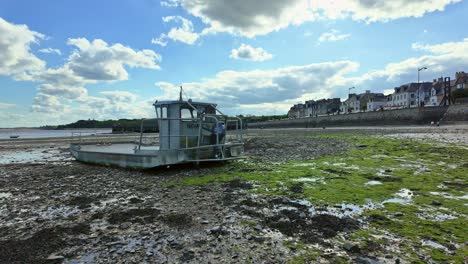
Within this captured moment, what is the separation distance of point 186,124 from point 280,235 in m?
9.37

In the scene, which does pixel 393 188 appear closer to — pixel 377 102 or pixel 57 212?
pixel 57 212

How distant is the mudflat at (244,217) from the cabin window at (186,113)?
3452mm

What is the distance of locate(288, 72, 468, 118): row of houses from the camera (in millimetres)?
89512

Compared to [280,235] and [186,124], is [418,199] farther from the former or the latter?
[186,124]

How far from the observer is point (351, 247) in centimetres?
470

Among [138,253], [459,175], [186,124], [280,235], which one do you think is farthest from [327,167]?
[138,253]

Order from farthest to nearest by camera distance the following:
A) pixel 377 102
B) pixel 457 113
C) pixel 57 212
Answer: pixel 377 102 → pixel 457 113 → pixel 57 212

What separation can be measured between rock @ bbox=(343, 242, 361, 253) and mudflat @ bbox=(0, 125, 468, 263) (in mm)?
29

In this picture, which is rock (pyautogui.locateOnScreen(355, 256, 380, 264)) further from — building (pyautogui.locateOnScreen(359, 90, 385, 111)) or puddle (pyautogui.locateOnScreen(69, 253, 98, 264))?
building (pyautogui.locateOnScreen(359, 90, 385, 111))

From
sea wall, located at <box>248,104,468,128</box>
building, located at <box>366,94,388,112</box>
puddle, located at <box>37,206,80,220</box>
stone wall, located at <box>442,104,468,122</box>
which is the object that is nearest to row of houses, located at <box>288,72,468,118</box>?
building, located at <box>366,94,388,112</box>

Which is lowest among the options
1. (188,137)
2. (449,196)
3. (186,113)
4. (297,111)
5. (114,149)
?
(449,196)

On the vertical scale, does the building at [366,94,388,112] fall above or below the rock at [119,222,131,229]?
above

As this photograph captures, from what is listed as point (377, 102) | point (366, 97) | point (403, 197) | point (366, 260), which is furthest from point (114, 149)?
point (366, 97)

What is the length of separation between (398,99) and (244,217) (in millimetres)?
120000
